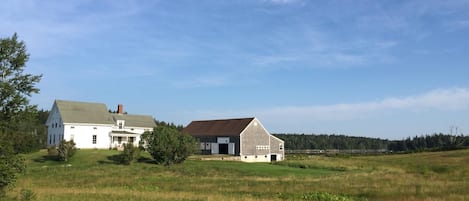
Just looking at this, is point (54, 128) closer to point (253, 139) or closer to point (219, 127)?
point (219, 127)

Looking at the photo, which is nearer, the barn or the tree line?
the barn

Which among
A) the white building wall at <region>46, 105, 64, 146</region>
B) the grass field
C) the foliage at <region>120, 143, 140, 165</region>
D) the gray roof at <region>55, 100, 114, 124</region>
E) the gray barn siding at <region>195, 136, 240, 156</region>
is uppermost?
the gray roof at <region>55, 100, 114, 124</region>

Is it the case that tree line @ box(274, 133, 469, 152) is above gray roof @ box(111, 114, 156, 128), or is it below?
below

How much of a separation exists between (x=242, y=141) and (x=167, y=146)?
18.9m

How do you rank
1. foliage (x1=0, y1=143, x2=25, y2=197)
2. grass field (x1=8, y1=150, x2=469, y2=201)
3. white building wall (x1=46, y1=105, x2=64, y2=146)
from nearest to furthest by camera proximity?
foliage (x1=0, y1=143, x2=25, y2=197) < grass field (x1=8, y1=150, x2=469, y2=201) < white building wall (x1=46, y1=105, x2=64, y2=146)

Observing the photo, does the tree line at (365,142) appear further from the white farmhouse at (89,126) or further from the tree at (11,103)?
the tree at (11,103)

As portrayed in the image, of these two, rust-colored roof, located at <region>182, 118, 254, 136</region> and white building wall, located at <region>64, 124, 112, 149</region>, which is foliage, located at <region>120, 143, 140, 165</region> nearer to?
white building wall, located at <region>64, 124, 112, 149</region>

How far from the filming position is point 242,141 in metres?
63.9

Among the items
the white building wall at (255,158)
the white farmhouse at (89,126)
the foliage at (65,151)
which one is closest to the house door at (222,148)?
the white building wall at (255,158)

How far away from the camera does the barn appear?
2531 inches

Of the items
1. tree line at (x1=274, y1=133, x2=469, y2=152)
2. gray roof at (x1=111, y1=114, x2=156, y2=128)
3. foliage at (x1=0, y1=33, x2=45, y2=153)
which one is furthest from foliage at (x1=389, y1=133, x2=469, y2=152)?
foliage at (x1=0, y1=33, x2=45, y2=153)

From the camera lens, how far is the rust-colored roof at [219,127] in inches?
2594

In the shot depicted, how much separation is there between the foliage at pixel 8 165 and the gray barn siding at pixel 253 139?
49137 mm

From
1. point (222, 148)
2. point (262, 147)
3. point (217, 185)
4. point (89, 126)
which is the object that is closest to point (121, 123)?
point (89, 126)
